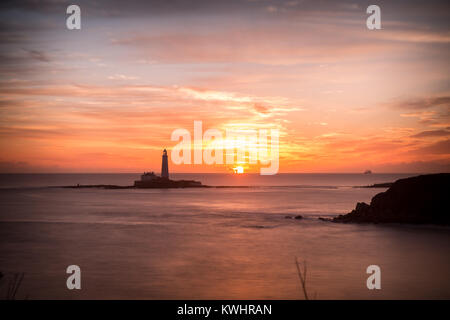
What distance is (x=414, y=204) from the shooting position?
2848 centimetres

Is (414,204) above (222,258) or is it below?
above

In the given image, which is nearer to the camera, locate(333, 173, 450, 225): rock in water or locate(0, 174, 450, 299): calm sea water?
locate(0, 174, 450, 299): calm sea water

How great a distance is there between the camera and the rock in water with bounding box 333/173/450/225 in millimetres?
27062

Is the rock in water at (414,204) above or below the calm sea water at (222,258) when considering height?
above

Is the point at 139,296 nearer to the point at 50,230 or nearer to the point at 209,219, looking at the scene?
the point at 50,230

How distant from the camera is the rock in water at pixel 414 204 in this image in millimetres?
27062

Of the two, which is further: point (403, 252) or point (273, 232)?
point (273, 232)

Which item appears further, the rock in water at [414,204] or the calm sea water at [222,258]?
the rock in water at [414,204]

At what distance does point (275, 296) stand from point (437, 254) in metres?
11.1

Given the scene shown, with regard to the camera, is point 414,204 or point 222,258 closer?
point 222,258

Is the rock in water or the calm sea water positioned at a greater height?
the rock in water

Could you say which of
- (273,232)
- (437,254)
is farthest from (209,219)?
(437,254)

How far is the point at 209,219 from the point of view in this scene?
35.8m
